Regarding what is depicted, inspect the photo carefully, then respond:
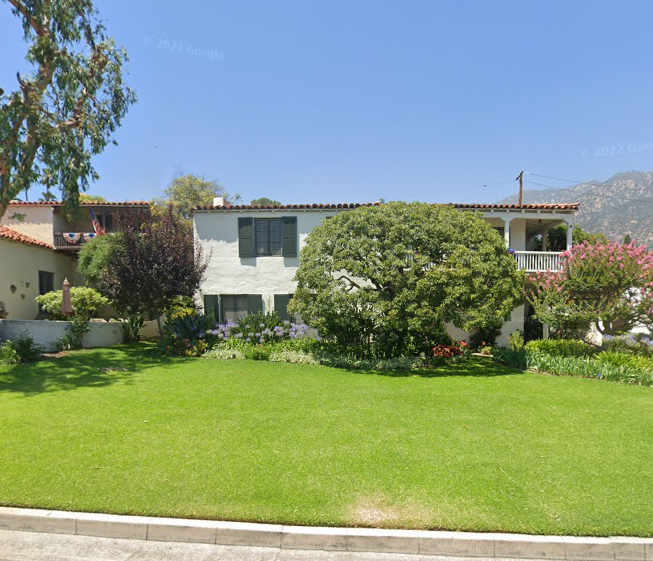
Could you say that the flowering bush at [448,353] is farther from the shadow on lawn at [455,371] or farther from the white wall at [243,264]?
the white wall at [243,264]

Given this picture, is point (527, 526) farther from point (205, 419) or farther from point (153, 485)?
point (205, 419)

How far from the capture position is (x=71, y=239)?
683 inches

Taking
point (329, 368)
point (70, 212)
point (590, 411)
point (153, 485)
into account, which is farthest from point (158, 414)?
point (70, 212)

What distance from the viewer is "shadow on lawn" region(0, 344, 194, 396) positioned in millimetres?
8203

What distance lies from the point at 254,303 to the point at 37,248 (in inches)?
410

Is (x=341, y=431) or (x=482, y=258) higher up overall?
(x=482, y=258)

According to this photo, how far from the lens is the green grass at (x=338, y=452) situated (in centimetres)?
364

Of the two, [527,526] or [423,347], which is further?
[423,347]

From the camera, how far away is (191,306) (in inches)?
549

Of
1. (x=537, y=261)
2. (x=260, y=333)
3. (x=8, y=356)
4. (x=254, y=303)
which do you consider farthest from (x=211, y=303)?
(x=537, y=261)

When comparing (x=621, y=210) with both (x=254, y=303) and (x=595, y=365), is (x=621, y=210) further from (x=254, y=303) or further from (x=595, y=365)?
(x=254, y=303)

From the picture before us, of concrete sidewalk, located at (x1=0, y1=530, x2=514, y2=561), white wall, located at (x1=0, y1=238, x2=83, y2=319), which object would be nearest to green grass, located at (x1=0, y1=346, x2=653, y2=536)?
concrete sidewalk, located at (x1=0, y1=530, x2=514, y2=561)

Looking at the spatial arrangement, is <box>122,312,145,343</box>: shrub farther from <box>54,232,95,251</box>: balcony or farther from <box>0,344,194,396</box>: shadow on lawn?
<box>54,232,95,251</box>: balcony

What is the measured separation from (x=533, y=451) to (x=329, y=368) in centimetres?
632
